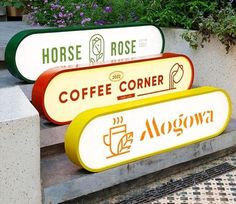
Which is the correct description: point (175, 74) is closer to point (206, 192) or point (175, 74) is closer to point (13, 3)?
point (206, 192)

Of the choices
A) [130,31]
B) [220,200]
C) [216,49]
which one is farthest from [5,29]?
[220,200]

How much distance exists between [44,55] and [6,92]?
87 centimetres

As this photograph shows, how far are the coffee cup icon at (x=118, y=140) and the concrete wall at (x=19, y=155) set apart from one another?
49 cm

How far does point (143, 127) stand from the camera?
2.80m

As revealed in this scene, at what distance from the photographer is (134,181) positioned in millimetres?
2965

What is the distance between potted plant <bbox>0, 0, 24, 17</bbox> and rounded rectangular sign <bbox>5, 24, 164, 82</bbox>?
3.88 metres

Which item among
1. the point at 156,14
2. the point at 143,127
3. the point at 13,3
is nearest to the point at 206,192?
the point at 143,127

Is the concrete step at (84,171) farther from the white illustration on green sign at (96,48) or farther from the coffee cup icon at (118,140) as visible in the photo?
the white illustration on green sign at (96,48)

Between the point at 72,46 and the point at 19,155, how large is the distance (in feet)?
5.12

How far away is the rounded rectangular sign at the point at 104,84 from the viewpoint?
2955 mm

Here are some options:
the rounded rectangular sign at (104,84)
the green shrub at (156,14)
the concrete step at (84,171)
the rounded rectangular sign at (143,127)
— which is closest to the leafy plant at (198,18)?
the green shrub at (156,14)

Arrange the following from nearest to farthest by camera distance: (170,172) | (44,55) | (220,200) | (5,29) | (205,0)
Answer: (220,200) < (170,172) < (44,55) < (205,0) < (5,29)

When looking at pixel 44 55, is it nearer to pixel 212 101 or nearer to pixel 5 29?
pixel 212 101

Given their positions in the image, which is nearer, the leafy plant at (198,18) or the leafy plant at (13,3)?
the leafy plant at (198,18)
